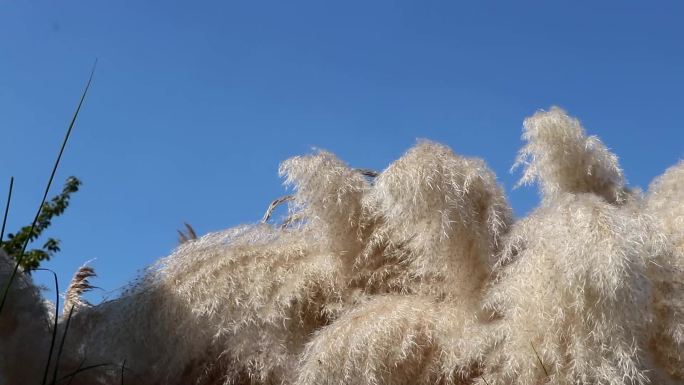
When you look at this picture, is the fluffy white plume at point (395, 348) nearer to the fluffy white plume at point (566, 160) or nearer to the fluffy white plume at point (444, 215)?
the fluffy white plume at point (444, 215)

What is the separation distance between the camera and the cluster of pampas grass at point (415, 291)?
150cm

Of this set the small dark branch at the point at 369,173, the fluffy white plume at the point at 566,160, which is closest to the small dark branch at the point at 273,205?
the small dark branch at the point at 369,173

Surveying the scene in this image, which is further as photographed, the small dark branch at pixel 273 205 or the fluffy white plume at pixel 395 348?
the small dark branch at pixel 273 205

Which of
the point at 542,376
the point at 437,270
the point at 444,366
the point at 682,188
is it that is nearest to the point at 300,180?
the point at 437,270

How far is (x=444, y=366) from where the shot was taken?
166cm

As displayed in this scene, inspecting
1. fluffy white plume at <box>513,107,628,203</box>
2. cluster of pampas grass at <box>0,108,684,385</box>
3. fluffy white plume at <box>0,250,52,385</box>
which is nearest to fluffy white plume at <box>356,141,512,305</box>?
cluster of pampas grass at <box>0,108,684,385</box>

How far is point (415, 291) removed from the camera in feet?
6.15

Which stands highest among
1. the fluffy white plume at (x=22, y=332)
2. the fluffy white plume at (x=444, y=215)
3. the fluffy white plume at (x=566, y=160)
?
the fluffy white plume at (x=566, y=160)

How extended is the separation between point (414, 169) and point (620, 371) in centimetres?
60

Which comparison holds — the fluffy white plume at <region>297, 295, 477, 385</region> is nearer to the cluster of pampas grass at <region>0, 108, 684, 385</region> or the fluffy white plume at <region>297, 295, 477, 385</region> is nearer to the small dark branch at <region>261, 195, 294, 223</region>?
the cluster of pampas grass at <region>0, 108, 684, 385</region>

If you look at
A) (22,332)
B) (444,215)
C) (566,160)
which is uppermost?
(566,160)

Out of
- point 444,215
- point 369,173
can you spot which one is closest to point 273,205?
point 369,173

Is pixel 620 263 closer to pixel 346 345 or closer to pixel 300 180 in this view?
pixel 346 345

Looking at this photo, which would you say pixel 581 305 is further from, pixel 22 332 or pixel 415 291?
pixel 22 332
